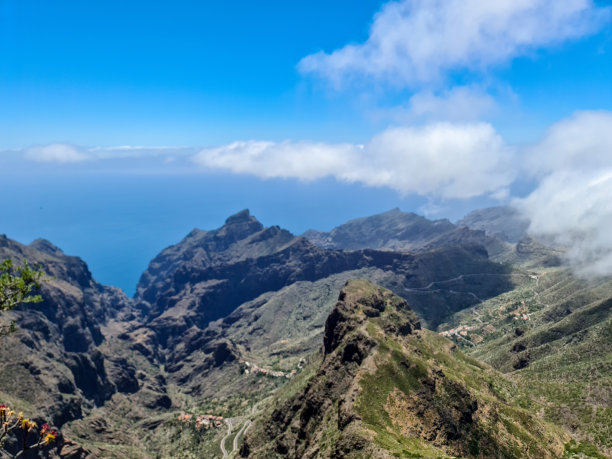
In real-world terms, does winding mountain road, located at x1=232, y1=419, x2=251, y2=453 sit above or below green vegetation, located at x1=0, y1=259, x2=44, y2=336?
below

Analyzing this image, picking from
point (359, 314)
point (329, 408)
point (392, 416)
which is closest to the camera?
point (392, 416)

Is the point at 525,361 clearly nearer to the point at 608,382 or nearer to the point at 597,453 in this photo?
the point at 608,382

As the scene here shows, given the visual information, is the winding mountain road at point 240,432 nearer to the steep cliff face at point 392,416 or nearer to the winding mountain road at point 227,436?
the winding mountain road at point 227,436

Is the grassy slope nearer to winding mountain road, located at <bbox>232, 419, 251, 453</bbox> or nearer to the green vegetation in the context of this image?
winding mountain road, located at <bbox>232, 419, 251, 453</bbox>

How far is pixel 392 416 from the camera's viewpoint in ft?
322

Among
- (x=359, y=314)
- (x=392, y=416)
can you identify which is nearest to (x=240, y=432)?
(x=359, y=314)

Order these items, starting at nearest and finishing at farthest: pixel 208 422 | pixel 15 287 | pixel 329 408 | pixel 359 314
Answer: pixel 15 287 < pixel 329 408 < pixel 359 314 < pixel 208 422

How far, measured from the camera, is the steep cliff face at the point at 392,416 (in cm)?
9081

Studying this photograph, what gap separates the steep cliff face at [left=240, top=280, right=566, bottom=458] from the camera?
298ft

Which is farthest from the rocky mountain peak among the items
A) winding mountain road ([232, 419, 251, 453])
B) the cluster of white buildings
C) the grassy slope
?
the cluster of white buildings

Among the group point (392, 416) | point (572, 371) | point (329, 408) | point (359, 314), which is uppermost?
point (359, 314)

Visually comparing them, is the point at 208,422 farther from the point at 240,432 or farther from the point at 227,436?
the point at 240,432

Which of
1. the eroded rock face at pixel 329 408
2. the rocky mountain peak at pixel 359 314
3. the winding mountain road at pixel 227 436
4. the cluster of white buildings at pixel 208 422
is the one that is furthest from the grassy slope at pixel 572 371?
the cluster of white buildings at pixel 208 422

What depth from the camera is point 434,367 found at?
11756 cm
